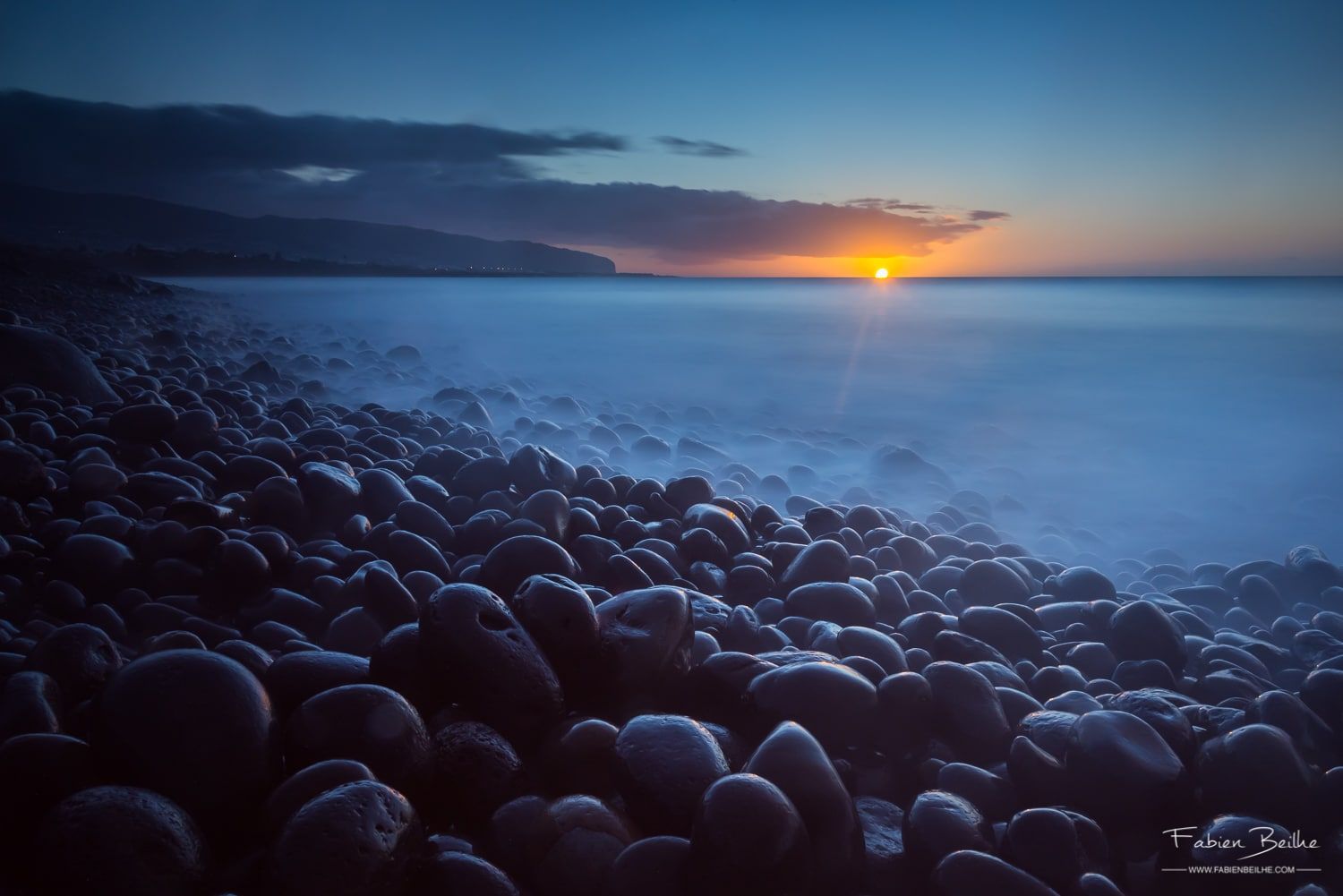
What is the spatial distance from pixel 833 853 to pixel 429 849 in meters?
0.75

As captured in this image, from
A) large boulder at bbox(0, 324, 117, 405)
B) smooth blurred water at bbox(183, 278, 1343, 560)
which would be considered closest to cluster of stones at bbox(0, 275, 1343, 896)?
large boulder at bbox(0, 324, 117, 405)

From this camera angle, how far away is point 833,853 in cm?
139

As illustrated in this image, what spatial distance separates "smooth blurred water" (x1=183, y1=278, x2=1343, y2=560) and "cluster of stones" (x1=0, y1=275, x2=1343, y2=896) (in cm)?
364

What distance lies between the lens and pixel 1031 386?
12688 mm

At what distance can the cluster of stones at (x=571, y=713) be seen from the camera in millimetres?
1246

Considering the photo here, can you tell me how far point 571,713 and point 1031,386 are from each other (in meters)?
12.9

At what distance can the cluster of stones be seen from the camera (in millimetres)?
1246

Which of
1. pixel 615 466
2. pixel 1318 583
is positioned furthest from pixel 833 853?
pixel 615 466

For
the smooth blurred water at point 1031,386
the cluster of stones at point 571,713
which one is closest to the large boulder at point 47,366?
the cluster of stones at point 571,713

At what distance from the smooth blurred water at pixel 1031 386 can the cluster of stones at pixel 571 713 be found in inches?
143
